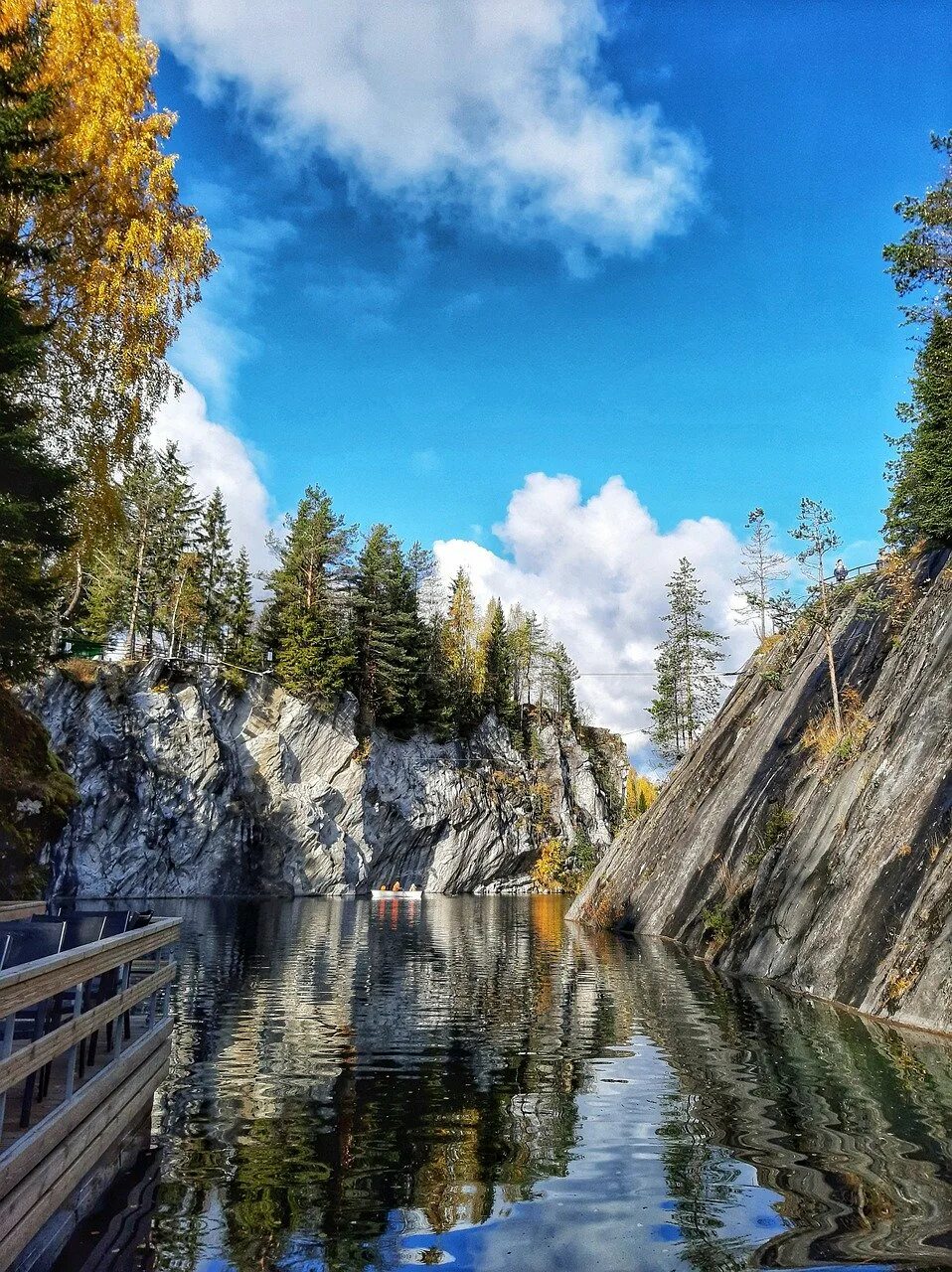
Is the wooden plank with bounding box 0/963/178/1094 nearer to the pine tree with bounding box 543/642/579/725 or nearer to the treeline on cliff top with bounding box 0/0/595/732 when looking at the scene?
the treeline on cliff top with bounding box 0/0/595/732

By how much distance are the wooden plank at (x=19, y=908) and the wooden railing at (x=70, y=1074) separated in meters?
1.22

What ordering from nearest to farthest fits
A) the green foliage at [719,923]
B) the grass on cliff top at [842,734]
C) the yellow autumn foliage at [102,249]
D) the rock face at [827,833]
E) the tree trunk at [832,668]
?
the rock face at [827,833] → the yellow autumn foliage at [102,249] → the grass on cliff top at [842,734] → the green foliage at [719,923] → the tree trunk at [832,668]

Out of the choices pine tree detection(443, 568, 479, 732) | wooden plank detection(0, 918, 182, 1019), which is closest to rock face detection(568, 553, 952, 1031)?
wooden plank detection(0, 918, 182, 1019)

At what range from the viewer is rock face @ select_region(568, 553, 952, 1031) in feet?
54.1

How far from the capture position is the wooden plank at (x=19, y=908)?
998 centimetres

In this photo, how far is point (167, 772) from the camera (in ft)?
200

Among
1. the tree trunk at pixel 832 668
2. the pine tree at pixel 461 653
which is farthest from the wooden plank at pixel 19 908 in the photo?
the pine tree at pixel 461 653

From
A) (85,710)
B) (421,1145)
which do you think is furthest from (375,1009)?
(85,710)

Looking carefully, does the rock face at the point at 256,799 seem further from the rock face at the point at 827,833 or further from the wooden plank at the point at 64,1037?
the wooden plank at the point at 64,1037

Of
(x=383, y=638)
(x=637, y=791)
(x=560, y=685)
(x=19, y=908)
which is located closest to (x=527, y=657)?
(x=560, y=685)

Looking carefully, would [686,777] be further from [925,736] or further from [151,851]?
[151,851]

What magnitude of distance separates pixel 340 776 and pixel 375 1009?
5569cm

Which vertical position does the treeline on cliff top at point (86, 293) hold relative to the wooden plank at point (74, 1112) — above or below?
above

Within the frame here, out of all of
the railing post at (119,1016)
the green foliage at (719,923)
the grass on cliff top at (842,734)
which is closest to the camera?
the railing post at (119,1016)
